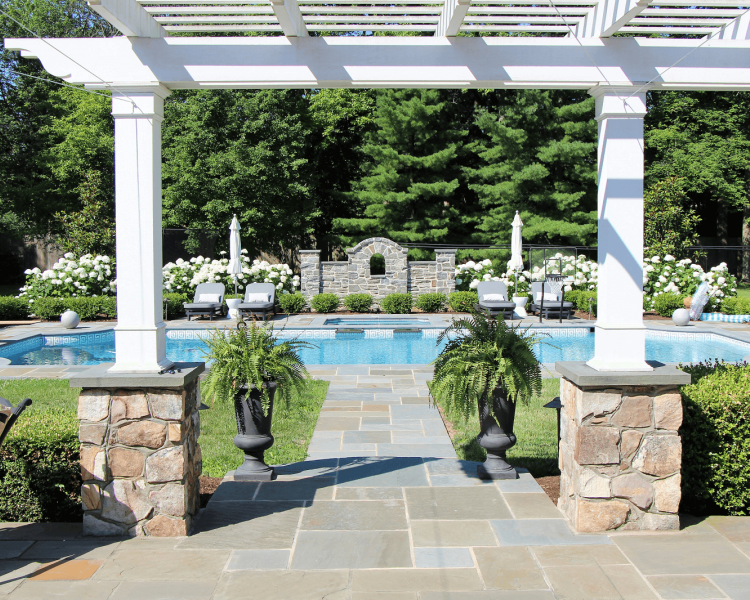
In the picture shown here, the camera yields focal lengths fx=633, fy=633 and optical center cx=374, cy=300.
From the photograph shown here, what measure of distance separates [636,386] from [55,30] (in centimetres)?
2444

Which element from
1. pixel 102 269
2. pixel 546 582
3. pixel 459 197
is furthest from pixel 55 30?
pixel 546 582

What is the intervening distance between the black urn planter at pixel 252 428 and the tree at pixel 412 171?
15.9 meters

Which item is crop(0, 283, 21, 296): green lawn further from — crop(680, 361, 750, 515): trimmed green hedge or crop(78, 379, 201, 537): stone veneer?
crop(680, 361, 750, 515): trimmed green hedge

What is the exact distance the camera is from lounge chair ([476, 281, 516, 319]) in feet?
46.1

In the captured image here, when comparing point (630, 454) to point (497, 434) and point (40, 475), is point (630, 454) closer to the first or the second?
point (497, 434)

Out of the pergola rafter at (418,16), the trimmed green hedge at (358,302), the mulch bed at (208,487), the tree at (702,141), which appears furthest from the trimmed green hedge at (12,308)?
the tree at (702,141)

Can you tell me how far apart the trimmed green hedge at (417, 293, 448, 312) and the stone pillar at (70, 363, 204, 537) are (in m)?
12.7

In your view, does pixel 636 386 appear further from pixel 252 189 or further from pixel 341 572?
pixel 252 189

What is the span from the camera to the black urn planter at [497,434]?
13.7 ft

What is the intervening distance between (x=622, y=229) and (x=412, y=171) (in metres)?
17.1

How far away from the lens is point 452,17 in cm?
340

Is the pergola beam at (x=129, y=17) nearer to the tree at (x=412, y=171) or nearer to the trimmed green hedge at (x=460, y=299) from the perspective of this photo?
the trimmed green hedge at (x=460, y=299)

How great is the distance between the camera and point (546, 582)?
2885mm

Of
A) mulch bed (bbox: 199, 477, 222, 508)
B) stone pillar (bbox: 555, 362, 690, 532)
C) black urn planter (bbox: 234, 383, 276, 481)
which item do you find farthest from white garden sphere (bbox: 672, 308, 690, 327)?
mulch bed (bbox: 199, 477, 222, 508)
